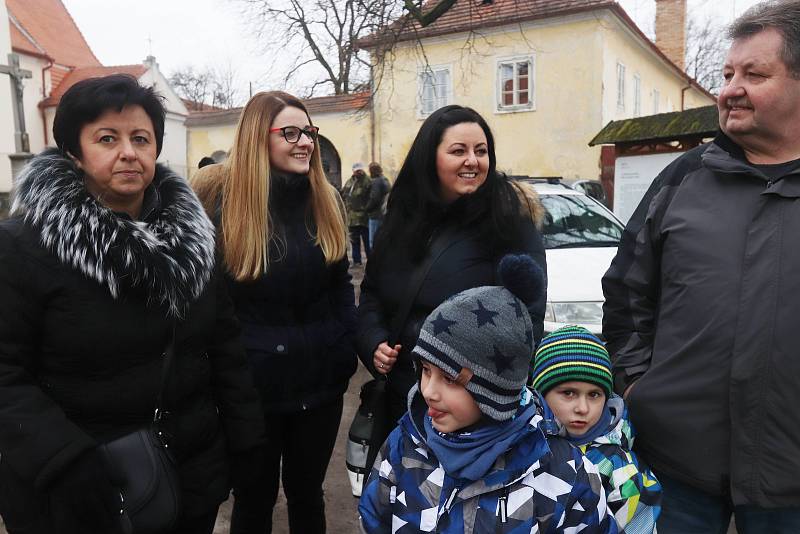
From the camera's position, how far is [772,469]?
5.08ft

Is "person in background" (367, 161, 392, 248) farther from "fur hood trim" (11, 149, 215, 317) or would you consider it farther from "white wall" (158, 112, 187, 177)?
"white wall" (158, 112, 187, 177)

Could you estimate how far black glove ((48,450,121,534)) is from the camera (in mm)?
1535

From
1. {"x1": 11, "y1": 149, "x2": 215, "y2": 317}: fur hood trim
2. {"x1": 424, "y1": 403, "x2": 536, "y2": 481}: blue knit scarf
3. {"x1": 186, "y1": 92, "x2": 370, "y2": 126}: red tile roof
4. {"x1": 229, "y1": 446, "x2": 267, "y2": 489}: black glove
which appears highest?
{"x1": 186, "y1": 92, "x2": 370, "y2": 126}: red tile roof

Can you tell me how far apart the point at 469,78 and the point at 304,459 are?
16386 millimetres

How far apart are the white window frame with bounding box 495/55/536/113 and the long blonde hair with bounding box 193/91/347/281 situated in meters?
15.2

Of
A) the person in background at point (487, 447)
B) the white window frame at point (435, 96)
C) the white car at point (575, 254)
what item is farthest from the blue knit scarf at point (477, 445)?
the white window frame at point (435, 96)

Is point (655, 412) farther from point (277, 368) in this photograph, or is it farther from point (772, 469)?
point (277, 368)

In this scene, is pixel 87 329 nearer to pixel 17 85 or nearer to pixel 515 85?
pixel 17 85

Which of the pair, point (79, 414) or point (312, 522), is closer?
point (79, 414)

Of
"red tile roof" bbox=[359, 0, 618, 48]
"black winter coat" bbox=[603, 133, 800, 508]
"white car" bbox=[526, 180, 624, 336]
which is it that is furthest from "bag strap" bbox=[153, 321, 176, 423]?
"red tile roof" bbox=[359, 0, 618, 48]

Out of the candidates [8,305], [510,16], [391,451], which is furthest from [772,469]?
[510,16]

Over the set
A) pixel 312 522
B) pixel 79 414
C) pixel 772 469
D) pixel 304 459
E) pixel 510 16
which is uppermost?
pixel 510 16

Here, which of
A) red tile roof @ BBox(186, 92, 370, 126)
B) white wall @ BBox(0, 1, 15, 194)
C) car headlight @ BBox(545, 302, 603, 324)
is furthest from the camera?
white wall @ BBox(0, 1, 15, 194)

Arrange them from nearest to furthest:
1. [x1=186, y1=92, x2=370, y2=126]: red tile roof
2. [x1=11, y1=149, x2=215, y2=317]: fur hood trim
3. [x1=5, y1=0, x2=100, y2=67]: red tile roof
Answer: [x1=11, y1=149, x2=215, y2=317]: fur hood trim, [x1=186, y1=92, x2=370, y2=126]: red tile roof, [x1=5, y1=0, x2=100, y2=67]: red tile roof
